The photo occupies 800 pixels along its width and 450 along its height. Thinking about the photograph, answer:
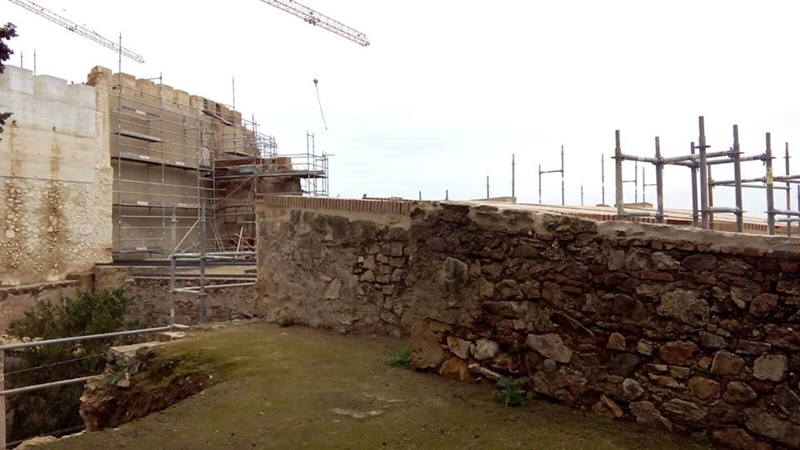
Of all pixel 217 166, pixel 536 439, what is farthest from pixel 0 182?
pixel 536 439

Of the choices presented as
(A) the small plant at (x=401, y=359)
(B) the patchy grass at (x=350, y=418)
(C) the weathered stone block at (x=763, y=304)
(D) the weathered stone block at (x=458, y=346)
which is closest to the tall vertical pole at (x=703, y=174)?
(C) the weathered stone block at (x=763, y=304)

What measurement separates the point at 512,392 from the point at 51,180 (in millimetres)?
17928

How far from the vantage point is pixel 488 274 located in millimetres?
4805

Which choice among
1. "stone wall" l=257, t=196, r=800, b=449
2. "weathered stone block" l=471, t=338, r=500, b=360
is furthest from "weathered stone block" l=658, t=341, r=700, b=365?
"weathered stone block" l=471, t=338, r=500, b=360

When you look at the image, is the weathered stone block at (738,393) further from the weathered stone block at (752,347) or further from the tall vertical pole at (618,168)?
the tall vertical pole at (618,168)

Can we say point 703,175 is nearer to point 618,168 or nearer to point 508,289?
point 618,168

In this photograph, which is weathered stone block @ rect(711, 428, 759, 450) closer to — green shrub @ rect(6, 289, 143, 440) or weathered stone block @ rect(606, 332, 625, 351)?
weathered stone block @ rect(606, 332, 625, 351)

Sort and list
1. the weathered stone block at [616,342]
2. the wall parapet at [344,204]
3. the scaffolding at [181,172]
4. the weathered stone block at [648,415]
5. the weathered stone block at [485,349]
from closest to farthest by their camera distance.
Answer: the weathered stone block at [648,415], the weathered stone block at [616,342], the weathered stone block at [485,349], the wall parapet at [344,204], the scaffolding at [181,172]

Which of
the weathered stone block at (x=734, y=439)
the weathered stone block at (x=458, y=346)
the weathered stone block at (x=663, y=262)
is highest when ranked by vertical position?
the weathered stone block at (x=663, y=262)

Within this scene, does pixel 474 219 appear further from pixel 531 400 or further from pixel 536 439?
pixel 536 439

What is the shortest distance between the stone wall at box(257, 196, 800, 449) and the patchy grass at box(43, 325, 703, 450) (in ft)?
0.83

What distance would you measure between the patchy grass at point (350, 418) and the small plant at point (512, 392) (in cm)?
7

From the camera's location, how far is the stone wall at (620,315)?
11.0 feet

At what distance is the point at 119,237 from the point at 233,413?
1830 cm
